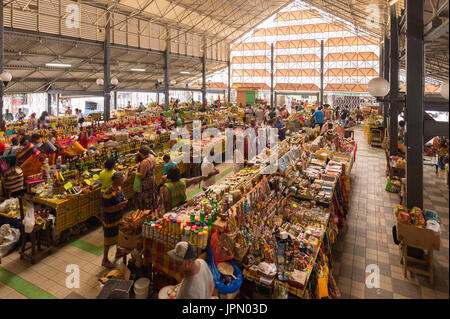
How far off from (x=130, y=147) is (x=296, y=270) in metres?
6.59

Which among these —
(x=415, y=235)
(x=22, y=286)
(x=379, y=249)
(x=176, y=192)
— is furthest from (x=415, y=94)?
Result: (x=22, y=286)

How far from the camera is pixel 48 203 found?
197 inches

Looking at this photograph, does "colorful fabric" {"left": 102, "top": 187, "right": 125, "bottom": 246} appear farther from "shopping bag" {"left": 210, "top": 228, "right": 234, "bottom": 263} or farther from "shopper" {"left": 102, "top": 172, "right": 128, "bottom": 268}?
"shopping bag" {"left": 210, "top": 228, "right": 234, "bottom": 263}

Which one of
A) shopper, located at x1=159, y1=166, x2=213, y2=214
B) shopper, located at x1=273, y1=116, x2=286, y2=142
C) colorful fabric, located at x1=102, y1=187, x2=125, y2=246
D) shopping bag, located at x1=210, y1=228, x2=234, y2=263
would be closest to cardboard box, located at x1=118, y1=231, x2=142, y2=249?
colorful fabric, located at x1=102, y1=187, x2=125, y2=246

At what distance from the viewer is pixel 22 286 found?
396 centimetres

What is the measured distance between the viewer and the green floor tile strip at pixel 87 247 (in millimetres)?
4840

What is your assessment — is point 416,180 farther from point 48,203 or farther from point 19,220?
point 19,220

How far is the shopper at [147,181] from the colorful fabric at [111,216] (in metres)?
0.83

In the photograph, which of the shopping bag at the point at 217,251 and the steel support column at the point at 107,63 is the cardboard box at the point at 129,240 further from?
the steel support column at the point at 107,63

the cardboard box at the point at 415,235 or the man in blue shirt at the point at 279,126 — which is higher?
the man in blue shirt at the point at 279,126

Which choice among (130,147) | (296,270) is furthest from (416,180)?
(130,147)

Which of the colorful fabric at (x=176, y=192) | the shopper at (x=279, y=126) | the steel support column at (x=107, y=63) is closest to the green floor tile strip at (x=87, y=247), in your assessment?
the colorful fabric at (x=176, y=192)

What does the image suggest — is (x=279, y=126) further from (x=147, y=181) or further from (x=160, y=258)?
(x=160, y=258)

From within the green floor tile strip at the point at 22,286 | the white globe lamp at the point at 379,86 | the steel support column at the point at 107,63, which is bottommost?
the green floor tile strip at the point at 22,286
